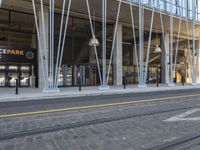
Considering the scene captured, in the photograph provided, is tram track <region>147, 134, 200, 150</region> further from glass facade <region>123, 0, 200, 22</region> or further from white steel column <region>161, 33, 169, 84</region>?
white steel column <region>161, 33, 169, 84</region>

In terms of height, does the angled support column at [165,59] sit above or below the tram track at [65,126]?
above

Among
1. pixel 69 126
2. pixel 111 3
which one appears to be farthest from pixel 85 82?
pixel 69 126

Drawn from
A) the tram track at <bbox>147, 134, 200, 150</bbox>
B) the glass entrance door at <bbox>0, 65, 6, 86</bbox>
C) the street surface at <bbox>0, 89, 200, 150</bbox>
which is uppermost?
the glass entrance door at <bbox>0, 65, 6, 86</bbox>

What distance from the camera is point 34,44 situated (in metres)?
24.8

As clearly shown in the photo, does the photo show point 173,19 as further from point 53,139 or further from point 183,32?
point 53,139

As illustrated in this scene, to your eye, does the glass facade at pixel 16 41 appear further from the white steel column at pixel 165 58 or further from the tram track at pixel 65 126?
the tram track at pixel 65 126

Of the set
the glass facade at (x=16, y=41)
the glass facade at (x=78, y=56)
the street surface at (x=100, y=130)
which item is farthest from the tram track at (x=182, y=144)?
the glass facade at (x=78, y=56)

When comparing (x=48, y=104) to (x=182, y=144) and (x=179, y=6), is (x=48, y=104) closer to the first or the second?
(x=182, y=144)

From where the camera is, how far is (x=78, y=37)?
26.4 meters

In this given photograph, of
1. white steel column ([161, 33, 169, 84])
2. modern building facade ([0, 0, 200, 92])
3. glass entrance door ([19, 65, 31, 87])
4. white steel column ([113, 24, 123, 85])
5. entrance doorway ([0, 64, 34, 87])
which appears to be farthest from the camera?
white steel column ([161, 33, 169, 84])

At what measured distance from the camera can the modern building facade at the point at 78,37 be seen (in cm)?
2214

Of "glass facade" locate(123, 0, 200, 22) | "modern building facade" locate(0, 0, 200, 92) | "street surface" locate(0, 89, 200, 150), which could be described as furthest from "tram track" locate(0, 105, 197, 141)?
"glass facade" locate(123, 0, 200, 22)

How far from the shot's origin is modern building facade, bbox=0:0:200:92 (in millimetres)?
22141

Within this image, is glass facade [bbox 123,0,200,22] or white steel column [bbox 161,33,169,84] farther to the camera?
white steel column [bbox 161,33,169,84]
